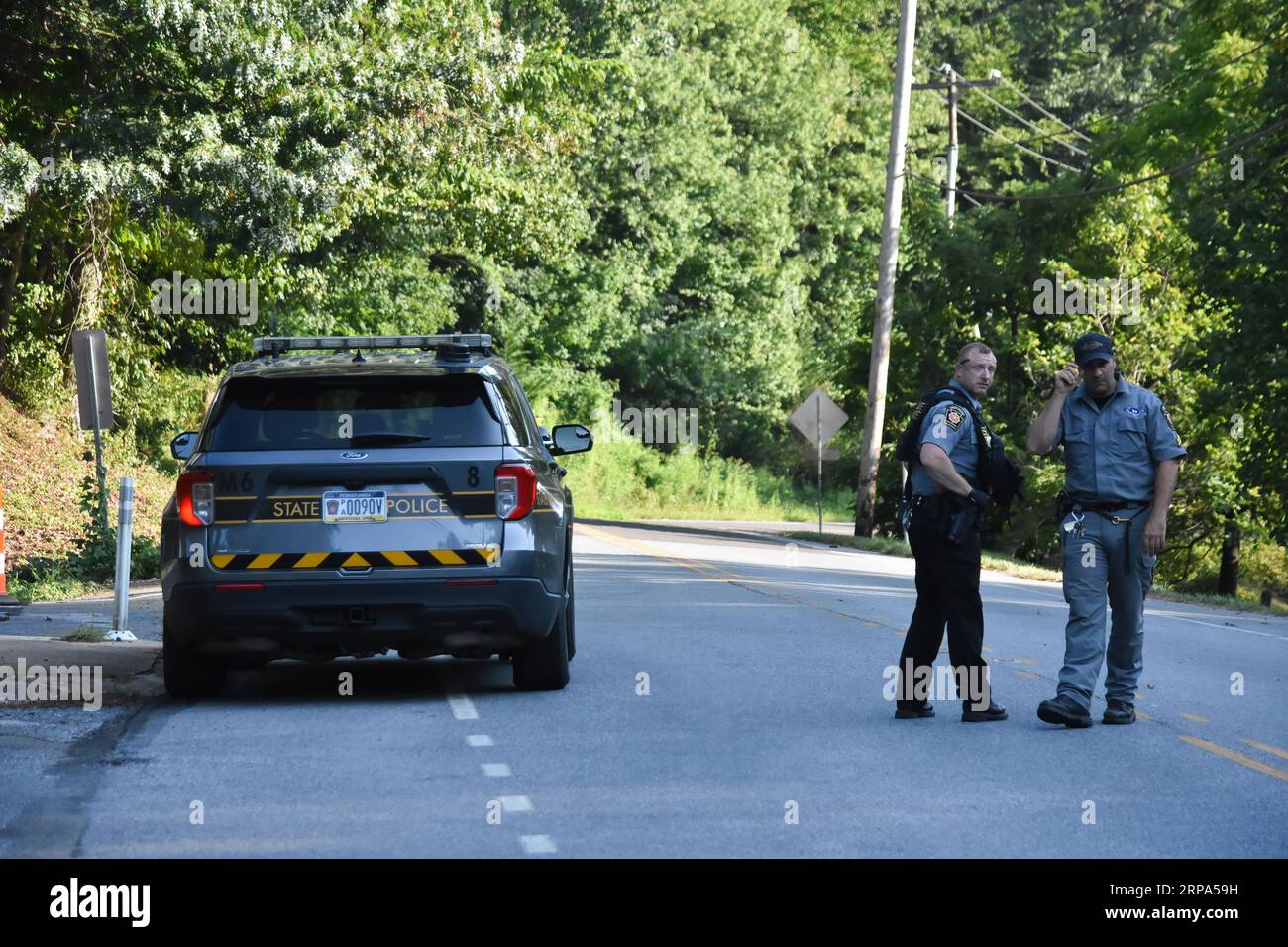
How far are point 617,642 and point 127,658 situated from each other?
374 centimetres

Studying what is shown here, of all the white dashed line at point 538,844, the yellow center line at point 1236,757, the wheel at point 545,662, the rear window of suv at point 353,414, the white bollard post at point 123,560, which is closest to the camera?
the white dashed line at point 538,844

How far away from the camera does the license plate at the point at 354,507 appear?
10109 mm

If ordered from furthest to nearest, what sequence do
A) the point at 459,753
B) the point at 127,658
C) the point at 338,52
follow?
the point at 338,52
the point at 127,658
the point at 459,753

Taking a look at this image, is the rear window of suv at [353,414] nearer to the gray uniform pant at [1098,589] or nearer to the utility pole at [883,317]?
the gray uniform pant at [1098,589]

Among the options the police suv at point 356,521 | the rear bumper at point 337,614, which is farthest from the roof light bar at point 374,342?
the rear bumper at point 337,614

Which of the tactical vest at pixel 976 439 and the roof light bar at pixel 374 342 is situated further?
the roof light bar at pixel 374 342

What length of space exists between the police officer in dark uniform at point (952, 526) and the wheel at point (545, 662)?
6.60ft

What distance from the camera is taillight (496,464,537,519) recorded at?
10.3 m

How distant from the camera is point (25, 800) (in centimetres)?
768

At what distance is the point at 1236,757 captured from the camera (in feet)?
29.8

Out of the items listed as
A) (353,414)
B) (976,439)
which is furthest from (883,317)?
(353,414)

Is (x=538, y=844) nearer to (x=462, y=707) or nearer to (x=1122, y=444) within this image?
(x=462, y=707)
